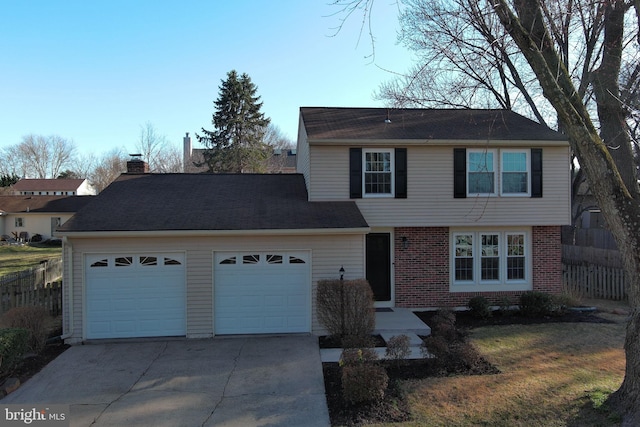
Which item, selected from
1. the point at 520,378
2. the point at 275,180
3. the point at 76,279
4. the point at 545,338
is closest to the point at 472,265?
the point at 545,338

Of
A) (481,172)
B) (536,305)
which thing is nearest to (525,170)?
(481,172)

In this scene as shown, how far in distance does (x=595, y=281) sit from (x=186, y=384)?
1388 cm

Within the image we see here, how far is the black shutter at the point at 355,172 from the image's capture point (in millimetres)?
11367

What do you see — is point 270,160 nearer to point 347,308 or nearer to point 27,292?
point 27,292

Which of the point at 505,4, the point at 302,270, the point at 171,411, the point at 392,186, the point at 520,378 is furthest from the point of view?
the point at 392,186

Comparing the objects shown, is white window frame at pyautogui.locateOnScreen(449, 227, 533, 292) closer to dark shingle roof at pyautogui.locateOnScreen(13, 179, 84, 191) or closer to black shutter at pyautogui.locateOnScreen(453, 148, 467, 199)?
black shutter at pyautogui.locateOnScreen(453, 148, 467, 199)

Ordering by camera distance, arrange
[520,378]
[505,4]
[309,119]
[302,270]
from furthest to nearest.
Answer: [309,119]
[302,270]
[520,378]
[505,4]

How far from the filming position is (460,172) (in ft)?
38.4

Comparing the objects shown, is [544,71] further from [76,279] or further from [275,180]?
[76,279]

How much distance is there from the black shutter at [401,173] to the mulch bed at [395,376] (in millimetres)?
3571

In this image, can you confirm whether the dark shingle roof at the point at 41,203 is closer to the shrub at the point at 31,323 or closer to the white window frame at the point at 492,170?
the shrub at the point at 31,323

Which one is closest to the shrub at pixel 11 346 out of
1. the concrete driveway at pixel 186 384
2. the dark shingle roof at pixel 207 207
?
the concrete driveway at pixel 186 384

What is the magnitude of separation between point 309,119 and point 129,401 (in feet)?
31.0

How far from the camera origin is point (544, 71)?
5996mm
